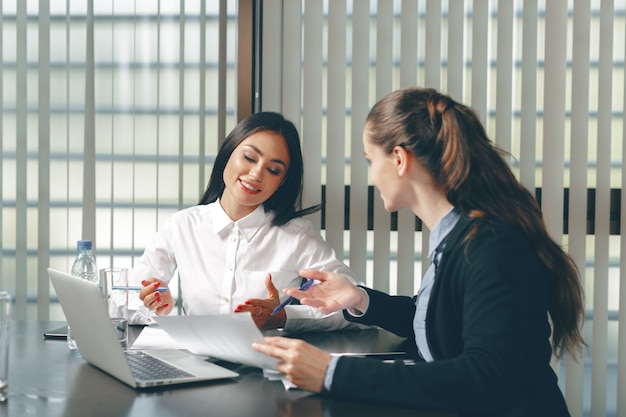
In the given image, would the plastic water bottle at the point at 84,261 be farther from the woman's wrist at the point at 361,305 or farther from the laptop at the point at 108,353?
the woman's wrist at the point at 361,305

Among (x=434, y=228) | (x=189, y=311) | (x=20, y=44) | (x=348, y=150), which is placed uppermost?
(x=20, y=44)

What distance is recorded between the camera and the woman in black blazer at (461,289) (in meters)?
1.36

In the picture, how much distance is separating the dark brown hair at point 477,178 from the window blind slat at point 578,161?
1.32m

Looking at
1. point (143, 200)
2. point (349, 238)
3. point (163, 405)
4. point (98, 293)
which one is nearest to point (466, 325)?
point (163, 405)

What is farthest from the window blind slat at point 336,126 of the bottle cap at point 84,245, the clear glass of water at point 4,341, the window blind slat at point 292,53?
the clear glass of water at point 4,341

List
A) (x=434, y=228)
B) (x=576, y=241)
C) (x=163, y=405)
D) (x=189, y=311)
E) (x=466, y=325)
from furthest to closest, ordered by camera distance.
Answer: (x=576, y=241), (x=189, y=311), (x=434, y=228), (x=466, y=325), (x=163, y=405)

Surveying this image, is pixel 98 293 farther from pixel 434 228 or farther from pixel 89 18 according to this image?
pixel 89 18

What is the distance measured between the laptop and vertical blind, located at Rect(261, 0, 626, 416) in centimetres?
144

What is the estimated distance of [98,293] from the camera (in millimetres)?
1395

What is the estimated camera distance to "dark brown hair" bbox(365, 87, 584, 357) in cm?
157

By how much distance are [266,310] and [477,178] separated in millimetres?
795

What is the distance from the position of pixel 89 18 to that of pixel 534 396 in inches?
92.8

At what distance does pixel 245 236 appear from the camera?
99.4 inches

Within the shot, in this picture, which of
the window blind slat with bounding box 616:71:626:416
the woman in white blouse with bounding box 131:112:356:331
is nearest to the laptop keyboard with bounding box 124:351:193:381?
the woman in white blouse with bounding box 131:112:356:331
